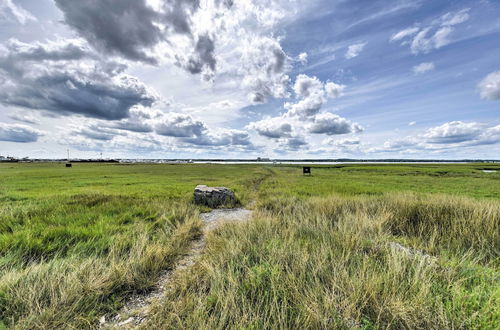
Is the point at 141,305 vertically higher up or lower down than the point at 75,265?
lower down

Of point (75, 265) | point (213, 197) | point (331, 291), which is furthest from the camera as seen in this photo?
point (213, 197)

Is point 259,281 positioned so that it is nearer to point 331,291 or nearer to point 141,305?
point 331,291

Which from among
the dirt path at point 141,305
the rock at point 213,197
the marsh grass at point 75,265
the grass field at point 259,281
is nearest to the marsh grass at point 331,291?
the grass field at point 259,281

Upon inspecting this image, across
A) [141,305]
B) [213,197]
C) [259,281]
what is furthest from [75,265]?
[213,197]

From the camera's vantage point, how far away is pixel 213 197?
12.0m

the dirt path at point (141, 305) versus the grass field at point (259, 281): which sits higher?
the grass field at point (259, 281)

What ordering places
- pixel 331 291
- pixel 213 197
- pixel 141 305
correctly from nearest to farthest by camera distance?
pixel 331 291 → pixel 141 305 → pixel 213 197

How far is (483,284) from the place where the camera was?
9.99 feet

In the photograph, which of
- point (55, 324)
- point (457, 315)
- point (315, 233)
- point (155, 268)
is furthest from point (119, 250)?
point (457, 315)

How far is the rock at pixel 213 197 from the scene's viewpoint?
11.9m

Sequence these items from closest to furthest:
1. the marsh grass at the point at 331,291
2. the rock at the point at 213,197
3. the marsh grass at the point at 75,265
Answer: the marsh grass at the point at 331,291 → the marsh grass at the point at 75,265 → the rock at the point at 213,197

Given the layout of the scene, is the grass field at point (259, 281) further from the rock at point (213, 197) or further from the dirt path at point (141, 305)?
the rock at point (213, 197)

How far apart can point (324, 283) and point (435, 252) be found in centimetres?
403

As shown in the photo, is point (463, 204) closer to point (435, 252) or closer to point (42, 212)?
point (435, 252)
